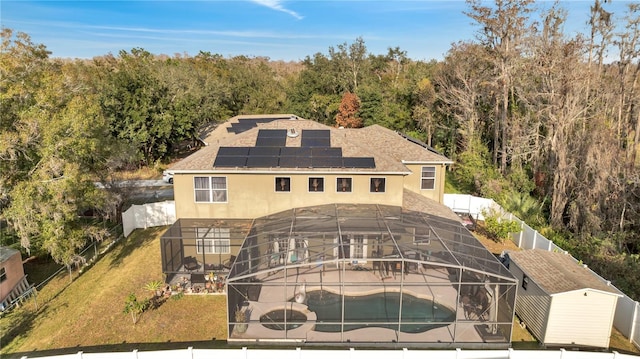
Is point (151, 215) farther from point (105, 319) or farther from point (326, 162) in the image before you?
point (326, 162)

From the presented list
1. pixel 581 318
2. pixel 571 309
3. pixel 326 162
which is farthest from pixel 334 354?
pixel 326 162

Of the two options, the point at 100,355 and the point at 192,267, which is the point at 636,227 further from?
the point at 100,355

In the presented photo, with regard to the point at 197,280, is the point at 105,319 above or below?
below

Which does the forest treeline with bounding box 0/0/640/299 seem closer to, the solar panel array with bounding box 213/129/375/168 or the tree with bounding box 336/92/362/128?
the tree with bounding box 336/92/362/128

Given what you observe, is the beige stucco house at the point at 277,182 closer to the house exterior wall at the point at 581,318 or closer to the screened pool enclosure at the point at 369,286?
the screened pool enclosure at the point at 369,286

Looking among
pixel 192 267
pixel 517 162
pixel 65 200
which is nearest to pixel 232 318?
pixel 192 267

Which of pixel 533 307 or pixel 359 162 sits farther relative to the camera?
pixel 359 162
